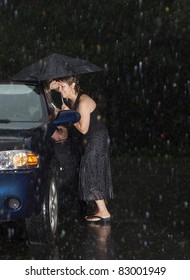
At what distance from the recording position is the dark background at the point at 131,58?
23.4 metres

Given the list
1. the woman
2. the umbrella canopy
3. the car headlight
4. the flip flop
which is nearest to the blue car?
the car headlight

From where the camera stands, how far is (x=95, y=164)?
9.57 metres

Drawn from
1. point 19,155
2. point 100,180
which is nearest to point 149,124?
point 100,180

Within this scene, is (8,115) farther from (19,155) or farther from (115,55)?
(115,55)

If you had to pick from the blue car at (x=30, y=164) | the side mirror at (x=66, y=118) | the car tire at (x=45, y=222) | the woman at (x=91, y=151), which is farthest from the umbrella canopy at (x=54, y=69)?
the car tire at (x=45, y=222)

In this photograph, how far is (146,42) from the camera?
24438 millimetres

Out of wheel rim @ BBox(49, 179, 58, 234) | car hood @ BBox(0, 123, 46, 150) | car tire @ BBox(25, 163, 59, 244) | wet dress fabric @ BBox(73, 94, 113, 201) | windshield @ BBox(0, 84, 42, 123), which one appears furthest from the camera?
wet dress fabric @ BBox(73, 94, 113, 201)

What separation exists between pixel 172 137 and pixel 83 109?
14.4 m

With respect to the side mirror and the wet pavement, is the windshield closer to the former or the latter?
the side mirror

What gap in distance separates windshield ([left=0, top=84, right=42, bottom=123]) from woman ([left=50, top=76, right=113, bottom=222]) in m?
0.41

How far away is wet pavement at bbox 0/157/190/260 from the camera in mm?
7887

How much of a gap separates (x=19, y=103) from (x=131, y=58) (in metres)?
15.4

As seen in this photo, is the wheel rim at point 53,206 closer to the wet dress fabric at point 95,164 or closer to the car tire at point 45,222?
the car tire at point 45,222

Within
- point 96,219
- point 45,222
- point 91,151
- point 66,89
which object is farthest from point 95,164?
point 45,222
